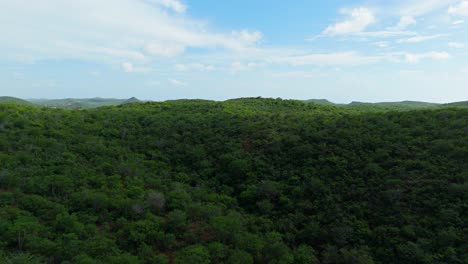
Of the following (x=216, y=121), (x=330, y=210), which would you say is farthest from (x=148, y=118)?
(x=330, y=210)

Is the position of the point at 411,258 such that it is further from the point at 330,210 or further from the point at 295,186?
the point at 295,186

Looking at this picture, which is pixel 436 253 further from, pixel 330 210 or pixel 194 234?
pixel 194 234

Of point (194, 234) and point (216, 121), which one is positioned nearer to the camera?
point (194, 234)

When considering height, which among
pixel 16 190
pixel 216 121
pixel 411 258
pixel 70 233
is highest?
pixel 216 121

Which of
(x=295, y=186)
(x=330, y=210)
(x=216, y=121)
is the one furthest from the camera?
(x=216, y=121)

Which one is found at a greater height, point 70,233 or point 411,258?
point 70,233

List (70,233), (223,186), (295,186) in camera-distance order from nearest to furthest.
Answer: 1. (70,233)
2. (295,186)
3. (223,186)
